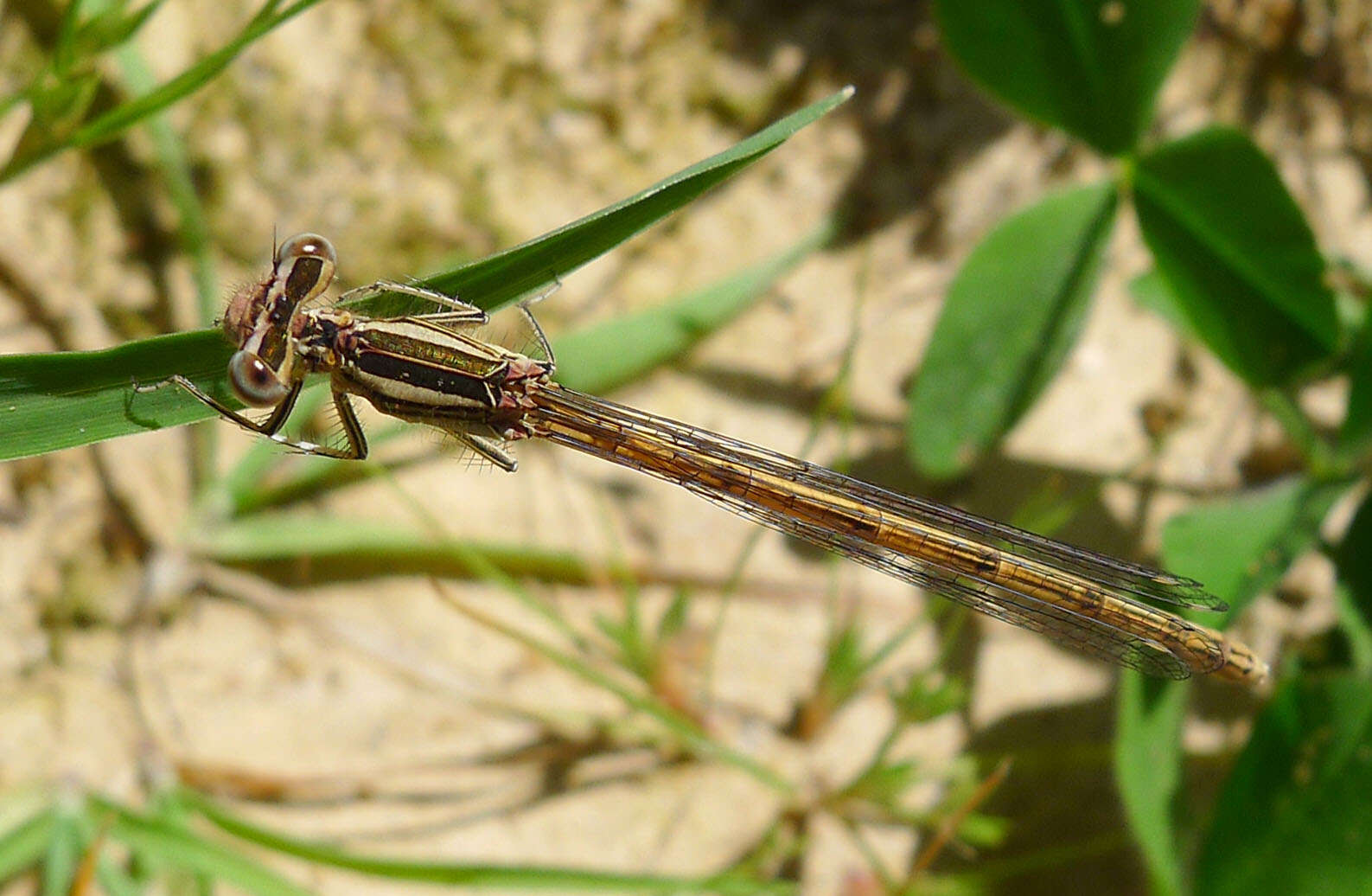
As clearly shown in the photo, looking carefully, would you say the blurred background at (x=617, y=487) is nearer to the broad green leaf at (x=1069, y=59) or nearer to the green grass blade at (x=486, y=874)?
the green grass blade at (x=486, y=874)

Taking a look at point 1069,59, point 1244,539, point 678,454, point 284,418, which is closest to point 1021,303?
point 1069,59

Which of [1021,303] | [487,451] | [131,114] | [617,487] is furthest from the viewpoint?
[617,487]

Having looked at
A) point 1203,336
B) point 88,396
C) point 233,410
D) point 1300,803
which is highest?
point 1203,336

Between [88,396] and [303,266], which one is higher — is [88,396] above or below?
below

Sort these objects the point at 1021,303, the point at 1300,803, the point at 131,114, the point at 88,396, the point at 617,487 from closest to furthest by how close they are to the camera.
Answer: the point at 88,396 < the point at 131,114 < the point at 1300,803 < the point at 1021,303 < the point at 617,487

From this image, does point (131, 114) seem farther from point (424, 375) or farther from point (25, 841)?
point (25, 841)

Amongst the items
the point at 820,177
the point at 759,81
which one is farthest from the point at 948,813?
the point at 759,81

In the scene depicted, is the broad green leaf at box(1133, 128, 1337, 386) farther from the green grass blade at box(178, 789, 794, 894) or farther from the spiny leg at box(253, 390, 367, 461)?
the spiny leg at box(253, 390, 367, 461)
